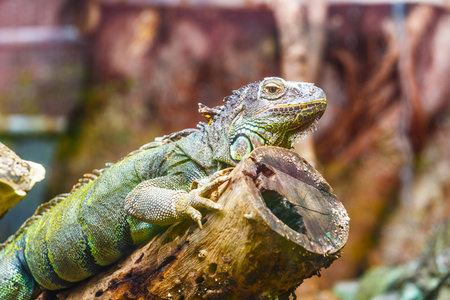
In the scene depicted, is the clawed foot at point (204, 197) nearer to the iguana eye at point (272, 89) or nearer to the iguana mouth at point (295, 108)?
the iguana mouth at point (295, 108)

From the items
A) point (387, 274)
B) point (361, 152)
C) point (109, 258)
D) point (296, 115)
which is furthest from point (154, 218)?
point (361, 152)

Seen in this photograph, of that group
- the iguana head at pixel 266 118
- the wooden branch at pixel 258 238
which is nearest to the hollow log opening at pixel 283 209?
the wooden branch at pixel 258 238

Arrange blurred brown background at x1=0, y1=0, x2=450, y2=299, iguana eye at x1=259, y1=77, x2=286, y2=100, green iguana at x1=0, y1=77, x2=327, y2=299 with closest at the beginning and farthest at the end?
green iguana at x1=0, y1=77, x2=327, y2=299 → iguana eye at x1=259, y1=77, x2=286, y2=100 → blurred brown background at x1=0, y1=0, x2=450, y2=299

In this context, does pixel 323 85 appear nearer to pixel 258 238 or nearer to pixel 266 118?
pixel 266 118

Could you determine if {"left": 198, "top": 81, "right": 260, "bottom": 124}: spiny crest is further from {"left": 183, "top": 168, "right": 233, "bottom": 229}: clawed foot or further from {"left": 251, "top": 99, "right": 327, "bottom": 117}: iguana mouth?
{"left": 183, "top": 168, "right": 233, "bottom": 229}: clawed foot

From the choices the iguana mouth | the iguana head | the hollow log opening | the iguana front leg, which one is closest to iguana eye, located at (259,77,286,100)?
the iguana head

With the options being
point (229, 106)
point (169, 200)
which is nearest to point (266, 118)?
point (229, 106)
